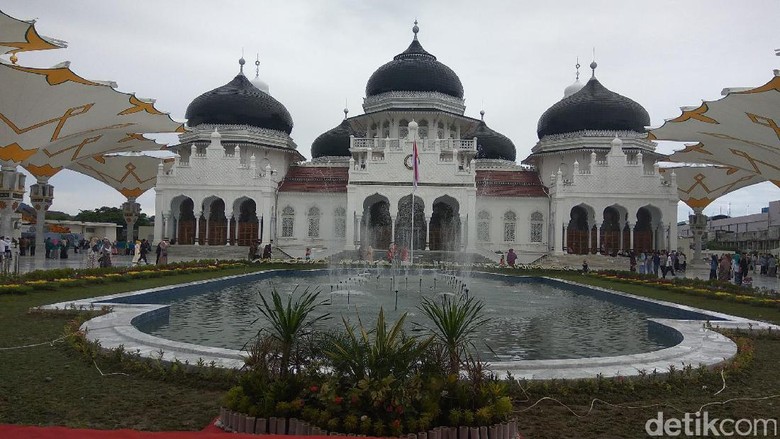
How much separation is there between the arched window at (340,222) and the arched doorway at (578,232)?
13.6m

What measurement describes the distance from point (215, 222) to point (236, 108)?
8.22 meters

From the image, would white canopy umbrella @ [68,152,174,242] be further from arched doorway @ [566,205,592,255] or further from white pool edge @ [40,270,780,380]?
white pool edge @ [40,270,780,380]

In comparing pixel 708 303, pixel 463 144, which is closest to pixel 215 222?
pixel 463 144

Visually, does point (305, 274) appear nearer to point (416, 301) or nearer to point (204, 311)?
point (416, 301)

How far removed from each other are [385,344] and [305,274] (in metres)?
20.7

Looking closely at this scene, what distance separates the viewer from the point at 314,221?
3681cm

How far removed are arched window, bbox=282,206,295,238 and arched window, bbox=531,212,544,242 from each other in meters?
15.0

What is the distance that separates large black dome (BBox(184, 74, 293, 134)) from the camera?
39.9 metres

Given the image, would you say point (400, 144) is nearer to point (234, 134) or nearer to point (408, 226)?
point (408, 226)

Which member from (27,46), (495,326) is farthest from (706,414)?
(27,46)

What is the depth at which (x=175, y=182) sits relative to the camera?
35.9 m

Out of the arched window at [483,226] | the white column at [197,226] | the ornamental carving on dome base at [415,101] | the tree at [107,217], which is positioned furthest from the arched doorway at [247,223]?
the tree at [107,217]

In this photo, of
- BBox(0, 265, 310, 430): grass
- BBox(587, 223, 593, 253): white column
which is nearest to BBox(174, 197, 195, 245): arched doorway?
BBox(587, 223, 593, 253): white column

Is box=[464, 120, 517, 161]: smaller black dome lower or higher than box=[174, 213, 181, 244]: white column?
higher
